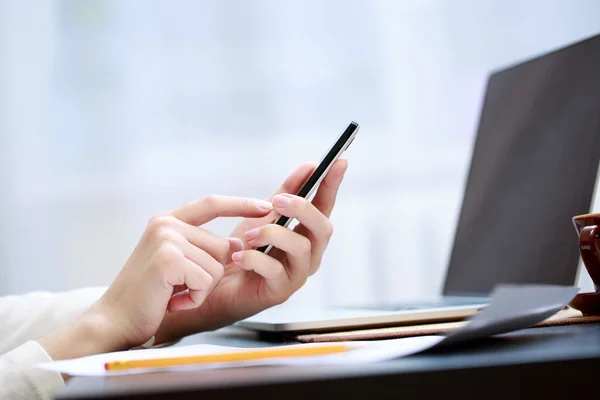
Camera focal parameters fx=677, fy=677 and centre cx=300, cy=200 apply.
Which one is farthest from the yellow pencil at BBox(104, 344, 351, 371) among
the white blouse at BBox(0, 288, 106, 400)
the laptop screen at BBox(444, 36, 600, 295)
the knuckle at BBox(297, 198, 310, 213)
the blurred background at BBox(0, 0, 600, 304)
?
the blurred background at BBox(0, 0, 600, 304)

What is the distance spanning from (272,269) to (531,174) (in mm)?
478

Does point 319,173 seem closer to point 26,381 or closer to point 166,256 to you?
point 166,256

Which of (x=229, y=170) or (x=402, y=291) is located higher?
(x=229, y=170)

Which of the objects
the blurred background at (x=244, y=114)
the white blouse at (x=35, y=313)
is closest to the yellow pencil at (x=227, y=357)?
the white blouse at (x=35, y=313)

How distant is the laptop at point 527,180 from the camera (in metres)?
0.82

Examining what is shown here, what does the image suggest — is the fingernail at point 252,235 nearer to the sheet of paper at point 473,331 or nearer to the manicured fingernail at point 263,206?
the manicured fingernail at point 263,206

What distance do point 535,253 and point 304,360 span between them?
2.15 feet

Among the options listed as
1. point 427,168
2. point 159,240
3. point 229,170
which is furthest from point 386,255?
point 159,240

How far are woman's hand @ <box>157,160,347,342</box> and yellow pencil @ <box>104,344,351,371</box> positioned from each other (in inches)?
10.3

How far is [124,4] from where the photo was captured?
5.09 ft

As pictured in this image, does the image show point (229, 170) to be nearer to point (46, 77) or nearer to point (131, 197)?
point (131, 197)

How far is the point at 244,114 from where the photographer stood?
1.56 metres

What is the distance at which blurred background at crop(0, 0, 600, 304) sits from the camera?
153 cm

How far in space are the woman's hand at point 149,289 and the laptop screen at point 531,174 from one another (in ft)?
1.51
